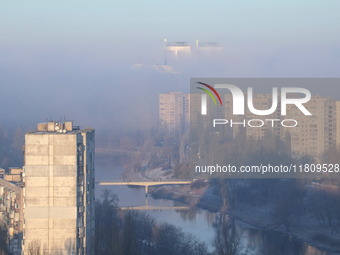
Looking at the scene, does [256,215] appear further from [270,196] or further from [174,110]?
[174,110]

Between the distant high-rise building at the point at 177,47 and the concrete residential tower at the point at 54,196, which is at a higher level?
the distant high-rise building at the point at 177,47

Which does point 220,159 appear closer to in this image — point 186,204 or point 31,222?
point 186,204

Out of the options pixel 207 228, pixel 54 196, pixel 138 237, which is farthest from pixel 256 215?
pixel 54 196

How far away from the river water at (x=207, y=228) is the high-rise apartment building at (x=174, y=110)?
10866 millimetres

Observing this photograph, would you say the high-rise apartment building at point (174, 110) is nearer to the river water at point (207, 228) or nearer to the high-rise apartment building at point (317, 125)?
the river water at point (207, 228)

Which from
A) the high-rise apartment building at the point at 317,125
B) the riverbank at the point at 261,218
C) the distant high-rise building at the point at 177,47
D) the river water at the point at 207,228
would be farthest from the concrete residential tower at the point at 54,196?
the distant high-rise building at the point at 177,47

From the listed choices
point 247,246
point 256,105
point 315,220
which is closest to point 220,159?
point 256,105

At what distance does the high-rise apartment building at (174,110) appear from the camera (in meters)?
22.8

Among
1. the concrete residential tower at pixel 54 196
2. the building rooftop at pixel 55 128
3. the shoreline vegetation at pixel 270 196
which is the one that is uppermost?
the building rooftop at pixel 55 128

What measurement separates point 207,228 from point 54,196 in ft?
14.7

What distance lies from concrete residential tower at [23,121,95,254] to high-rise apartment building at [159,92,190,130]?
18.0 metres

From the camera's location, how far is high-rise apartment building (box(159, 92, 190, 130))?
74.6ft

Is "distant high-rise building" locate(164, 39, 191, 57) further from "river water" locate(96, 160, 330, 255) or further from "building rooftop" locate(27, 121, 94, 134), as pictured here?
"building rooftop" locate(27, 121, 94, 134)

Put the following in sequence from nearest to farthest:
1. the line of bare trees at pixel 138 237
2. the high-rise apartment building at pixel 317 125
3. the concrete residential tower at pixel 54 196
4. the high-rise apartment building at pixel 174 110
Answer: the concrete residential tower at pixel 54 196 → the line of bare trees at pixel 138 237 → the high-rise apartment building at pixel 317 125 → the high-rise apartment building at pixel 174 110
